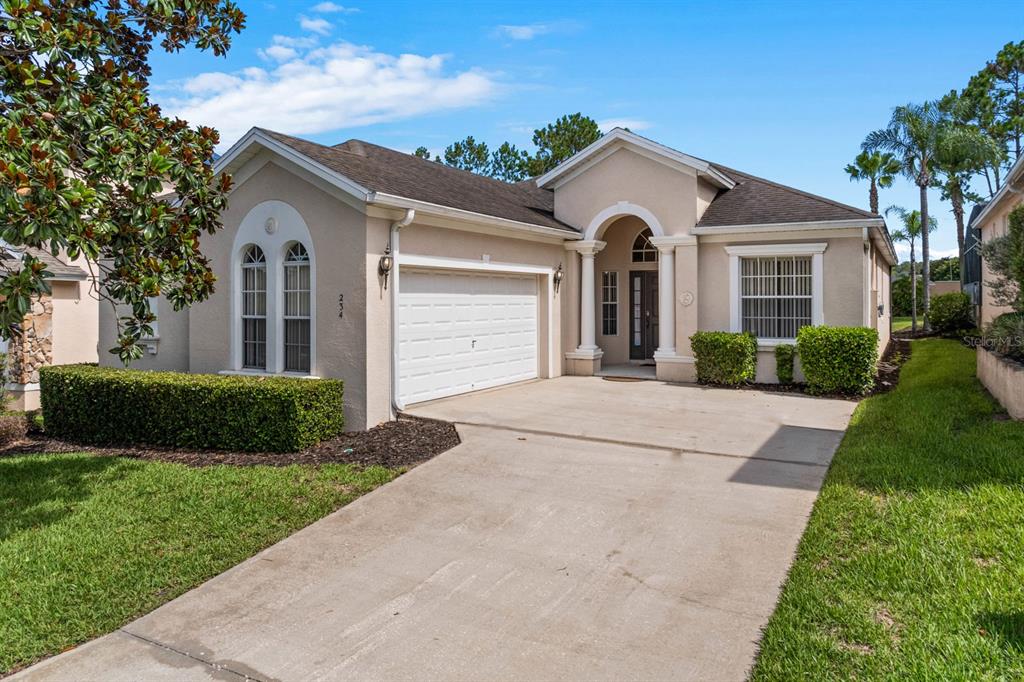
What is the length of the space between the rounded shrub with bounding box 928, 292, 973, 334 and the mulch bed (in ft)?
76.0

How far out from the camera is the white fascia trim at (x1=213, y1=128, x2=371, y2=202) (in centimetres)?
970

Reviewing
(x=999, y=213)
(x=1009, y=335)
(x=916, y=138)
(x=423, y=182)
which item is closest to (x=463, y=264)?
(x=423, y=182)

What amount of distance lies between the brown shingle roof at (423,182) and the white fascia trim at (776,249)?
3.54 meters

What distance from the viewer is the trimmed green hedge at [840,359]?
12266 mm

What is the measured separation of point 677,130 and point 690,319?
9.17 metres

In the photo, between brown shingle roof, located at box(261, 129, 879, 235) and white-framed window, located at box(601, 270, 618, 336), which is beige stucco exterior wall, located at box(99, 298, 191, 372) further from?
white-framed window, located at box(601, 270, 618, 336)

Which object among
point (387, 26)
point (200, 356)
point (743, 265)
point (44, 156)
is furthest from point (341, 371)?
point (743, 265)

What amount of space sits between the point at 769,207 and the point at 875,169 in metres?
20.3

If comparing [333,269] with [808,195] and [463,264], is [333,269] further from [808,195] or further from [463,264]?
[808,195]

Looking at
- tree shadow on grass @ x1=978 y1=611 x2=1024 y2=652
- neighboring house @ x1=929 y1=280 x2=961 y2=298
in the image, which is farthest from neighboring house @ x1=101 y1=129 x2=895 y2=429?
neighboring house @ x1=929 y1=280 x2=961 y2=298

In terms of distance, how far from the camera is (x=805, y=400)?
1205 cm

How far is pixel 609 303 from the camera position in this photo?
1728 centimetres

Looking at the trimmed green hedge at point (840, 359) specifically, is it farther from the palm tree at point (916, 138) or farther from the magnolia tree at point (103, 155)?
the palm tree at point (916, 138)

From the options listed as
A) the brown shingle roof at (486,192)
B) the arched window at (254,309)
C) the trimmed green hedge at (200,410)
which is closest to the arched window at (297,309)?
the arched window at (254,309)
